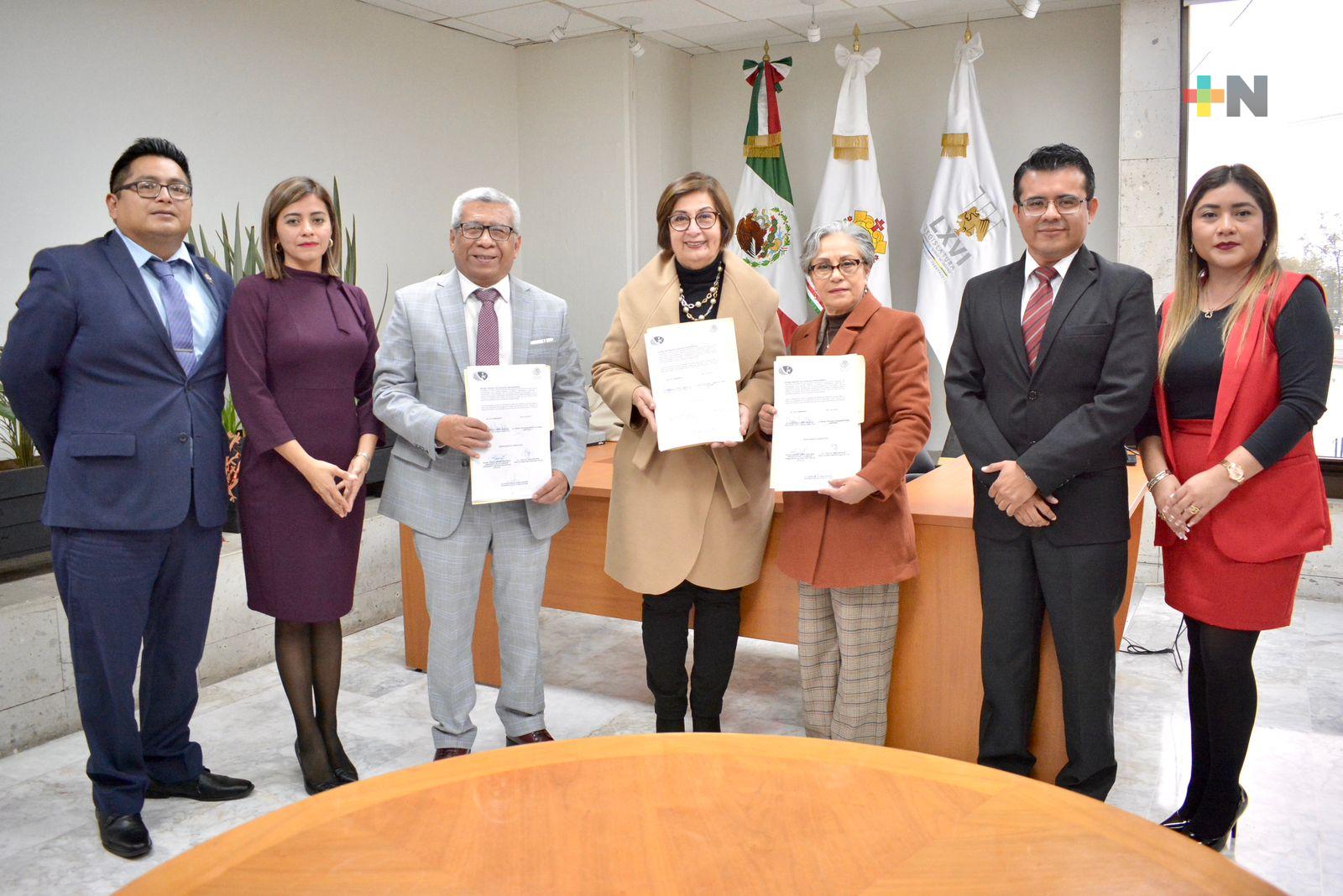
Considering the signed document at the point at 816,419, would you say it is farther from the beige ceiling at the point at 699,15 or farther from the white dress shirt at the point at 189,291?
the beige ceiling at the point at 699,15

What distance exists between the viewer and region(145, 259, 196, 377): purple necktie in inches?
101

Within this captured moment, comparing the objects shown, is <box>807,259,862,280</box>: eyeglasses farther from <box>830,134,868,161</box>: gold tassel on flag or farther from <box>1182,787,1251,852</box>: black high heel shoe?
<box>830,134,868,161</box>: gold tassel on flag

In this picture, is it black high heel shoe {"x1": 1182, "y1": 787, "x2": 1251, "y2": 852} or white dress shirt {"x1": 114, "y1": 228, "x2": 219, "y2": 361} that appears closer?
black high heel shoe {"x1": 1182, "y1": 787, "x2": 1251, "y2": 852}

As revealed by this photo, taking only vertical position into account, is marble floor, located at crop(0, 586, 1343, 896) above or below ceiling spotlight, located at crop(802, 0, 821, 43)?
below

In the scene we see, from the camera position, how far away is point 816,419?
258 cm

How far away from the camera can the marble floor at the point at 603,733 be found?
257cm

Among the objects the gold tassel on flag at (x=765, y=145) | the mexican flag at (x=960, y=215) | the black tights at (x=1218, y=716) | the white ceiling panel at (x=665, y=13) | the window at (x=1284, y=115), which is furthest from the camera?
the gold tassel on flag at (x=765, y=145)

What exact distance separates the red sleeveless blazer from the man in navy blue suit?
2397mm

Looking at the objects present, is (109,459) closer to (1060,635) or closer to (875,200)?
(1060,635)

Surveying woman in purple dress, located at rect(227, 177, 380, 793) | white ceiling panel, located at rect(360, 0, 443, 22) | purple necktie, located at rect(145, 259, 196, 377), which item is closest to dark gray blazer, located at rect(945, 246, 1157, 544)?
woman in purple dress, located at rect(227, 177, 380, 793)

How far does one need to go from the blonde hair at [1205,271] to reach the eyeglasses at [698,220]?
1.09 m

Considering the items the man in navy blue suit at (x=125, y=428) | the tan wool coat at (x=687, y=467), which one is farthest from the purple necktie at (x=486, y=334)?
the man in navy blue suit at (x=125, y=428)

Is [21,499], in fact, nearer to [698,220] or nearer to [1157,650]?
[698,220]

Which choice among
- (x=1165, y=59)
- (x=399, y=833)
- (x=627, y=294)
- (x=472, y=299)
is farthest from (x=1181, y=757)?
(x=1165, y=59)
